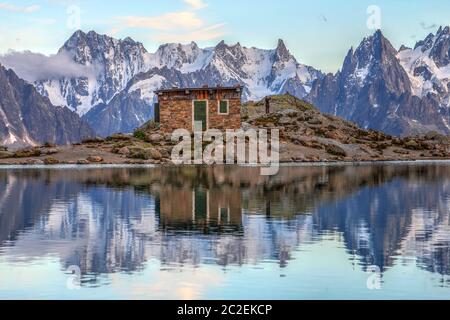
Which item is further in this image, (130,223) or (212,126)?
(212,126)

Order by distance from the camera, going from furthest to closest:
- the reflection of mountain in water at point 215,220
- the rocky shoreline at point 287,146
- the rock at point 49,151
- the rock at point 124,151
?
the rock at point 49,151, the rock at point 124,151, the rocky shoreline at point 287,146, the reflection of mountain in water at point 215,220

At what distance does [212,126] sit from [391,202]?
54.4 m

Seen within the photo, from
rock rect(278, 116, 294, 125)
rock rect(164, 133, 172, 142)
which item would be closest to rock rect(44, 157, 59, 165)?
rock rect(164, 133, 172, 142)

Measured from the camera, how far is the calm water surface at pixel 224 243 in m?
18.7

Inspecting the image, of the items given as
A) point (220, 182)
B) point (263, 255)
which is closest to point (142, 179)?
point (220, 182)

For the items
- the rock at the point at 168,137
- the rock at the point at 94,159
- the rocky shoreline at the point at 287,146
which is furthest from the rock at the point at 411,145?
the rock at the point at 94,159

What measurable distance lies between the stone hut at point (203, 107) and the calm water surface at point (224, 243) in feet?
148

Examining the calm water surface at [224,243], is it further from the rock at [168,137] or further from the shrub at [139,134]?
the shrub at [139,134]

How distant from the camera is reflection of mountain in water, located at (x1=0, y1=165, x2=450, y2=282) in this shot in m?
23.3

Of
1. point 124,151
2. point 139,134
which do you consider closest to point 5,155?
point 124,151
